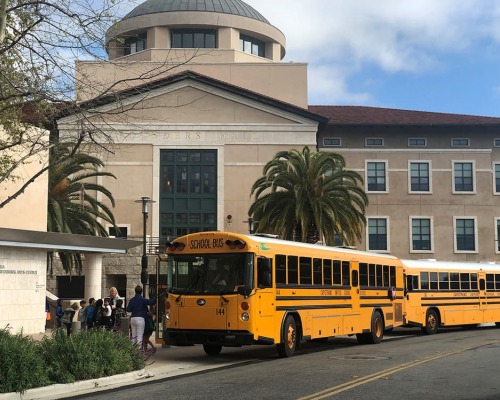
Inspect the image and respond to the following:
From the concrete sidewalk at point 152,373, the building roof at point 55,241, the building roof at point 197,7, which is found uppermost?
the building roof at point 197,7

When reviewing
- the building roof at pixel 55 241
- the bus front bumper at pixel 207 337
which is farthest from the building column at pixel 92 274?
the bus front bumper at pixel 207 337

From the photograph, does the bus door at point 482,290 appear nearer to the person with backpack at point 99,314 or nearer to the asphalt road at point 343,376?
the asphalt road at point 343,376

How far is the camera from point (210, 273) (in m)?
17.0

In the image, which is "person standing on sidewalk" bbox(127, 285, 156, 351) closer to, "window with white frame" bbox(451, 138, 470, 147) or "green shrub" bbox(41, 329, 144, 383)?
"green shrub" bbox(41, 329, 144, 383)

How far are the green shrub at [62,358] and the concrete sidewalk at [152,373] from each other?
0.49 feet

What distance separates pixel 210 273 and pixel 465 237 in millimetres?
43305

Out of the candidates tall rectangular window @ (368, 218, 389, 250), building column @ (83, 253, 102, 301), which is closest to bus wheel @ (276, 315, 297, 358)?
building column @ (83, 253, 102, 301)

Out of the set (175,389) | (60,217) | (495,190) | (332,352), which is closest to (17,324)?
(60,217)

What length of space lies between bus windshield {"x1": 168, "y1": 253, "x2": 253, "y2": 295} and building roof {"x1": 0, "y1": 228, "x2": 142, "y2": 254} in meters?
8.21

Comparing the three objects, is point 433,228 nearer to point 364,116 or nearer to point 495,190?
point 495,190

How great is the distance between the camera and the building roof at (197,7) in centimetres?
6340

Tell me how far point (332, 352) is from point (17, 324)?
11685mm

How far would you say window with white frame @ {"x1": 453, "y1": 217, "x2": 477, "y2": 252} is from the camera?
56.3 m

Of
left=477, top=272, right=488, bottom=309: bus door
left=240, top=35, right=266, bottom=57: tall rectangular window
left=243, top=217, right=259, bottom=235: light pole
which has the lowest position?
left=477, top=272, right=488, bottom=309: bus door
